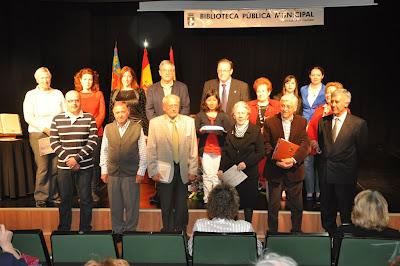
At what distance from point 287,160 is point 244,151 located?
0.40 m

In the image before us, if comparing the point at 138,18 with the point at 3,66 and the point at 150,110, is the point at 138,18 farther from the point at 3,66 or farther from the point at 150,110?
the point at 150,110

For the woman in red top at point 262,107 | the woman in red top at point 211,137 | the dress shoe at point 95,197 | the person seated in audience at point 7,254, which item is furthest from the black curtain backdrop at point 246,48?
the person seated in audience at point 7,254

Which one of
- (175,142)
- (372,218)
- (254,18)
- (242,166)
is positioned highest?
(254,18)

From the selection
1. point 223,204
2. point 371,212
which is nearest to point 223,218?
point 223,204

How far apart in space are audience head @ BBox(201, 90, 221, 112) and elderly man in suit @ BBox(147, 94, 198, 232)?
0.49 metres

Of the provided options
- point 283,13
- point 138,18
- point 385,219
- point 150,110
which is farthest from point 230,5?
point 385,219

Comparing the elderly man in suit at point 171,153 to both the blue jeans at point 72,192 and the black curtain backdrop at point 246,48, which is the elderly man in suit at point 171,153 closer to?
the blue jeans at point 72,192

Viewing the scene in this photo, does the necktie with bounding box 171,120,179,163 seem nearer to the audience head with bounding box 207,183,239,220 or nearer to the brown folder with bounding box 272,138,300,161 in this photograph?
the brown folder with bounding box 272,138,300,161

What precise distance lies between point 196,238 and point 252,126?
187cm

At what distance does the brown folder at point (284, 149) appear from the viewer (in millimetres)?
4715

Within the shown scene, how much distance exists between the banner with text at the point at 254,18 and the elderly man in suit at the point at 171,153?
169 inches

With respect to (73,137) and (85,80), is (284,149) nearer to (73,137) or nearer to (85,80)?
(73,137)

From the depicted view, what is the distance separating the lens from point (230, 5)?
334 inches

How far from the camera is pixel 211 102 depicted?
532cm
